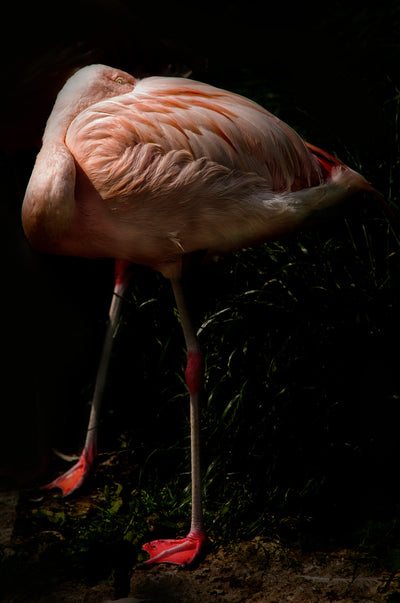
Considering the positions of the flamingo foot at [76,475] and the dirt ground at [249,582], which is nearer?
the dirt ground at [249,582]

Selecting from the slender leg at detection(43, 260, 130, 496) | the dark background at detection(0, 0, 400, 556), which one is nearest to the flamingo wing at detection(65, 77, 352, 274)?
the dark background at detection(0, 0, 400, 556)

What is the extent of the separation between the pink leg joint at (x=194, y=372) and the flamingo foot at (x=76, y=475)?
681 millimetres

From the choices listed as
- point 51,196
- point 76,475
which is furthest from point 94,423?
point 51,196

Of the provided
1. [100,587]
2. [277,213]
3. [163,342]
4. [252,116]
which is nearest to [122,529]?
[100,587]

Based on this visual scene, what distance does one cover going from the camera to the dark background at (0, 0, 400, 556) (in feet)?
7.12

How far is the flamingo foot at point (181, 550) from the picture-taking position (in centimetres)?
196

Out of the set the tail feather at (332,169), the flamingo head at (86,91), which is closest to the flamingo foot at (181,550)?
the tail feather at (332,169)

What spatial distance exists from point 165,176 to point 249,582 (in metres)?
1.25

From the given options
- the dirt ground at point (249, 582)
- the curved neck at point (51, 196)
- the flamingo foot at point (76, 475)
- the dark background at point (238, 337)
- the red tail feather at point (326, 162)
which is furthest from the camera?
the flamingo foot at point (76, 475)

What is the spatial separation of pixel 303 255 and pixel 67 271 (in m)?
1.08

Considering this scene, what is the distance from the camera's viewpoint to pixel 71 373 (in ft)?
9.32

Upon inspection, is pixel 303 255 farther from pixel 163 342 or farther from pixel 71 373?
pixel 71 373

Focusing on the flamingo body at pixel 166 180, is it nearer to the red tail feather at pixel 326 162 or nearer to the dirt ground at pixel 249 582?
the red tail feather at pixel 326 162

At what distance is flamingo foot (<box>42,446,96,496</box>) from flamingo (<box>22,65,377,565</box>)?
0.64 metres
